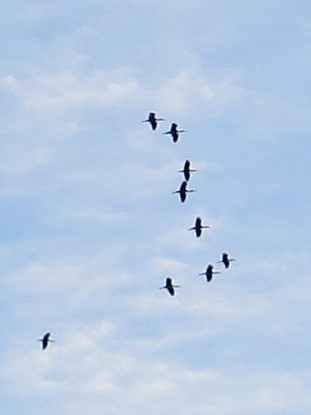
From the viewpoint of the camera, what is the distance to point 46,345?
197 m
